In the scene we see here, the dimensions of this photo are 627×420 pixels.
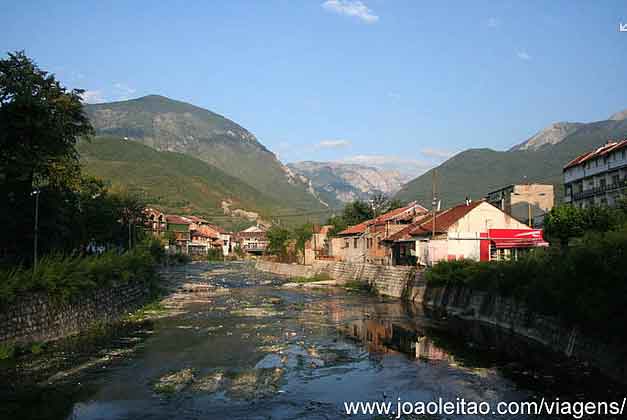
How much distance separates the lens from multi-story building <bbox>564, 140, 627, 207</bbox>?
64.4 m

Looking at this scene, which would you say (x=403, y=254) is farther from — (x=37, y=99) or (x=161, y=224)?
(x=161, y=224)

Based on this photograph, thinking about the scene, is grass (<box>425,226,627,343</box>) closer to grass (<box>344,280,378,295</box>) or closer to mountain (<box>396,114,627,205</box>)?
grass (<box>344,280,378,295</box>)

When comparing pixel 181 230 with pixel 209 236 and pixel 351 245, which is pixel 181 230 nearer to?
pixel 209 236

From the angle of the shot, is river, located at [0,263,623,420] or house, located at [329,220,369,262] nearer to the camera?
river, located at [0,263,623,420]

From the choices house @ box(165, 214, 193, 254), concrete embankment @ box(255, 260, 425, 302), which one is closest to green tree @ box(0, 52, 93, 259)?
concrete embankment @ box(255, 260, 425, 302)

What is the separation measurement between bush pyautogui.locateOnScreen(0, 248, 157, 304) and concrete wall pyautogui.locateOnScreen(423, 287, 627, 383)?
762 inches

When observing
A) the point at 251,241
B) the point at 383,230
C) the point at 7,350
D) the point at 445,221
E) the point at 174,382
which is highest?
the point at 445,221

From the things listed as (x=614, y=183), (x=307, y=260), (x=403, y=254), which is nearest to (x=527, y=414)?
(x=403, y=254)

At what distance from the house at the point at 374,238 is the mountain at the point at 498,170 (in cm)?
7777

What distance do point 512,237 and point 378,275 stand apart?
12.1m

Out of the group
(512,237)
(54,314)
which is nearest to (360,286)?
(512,237)

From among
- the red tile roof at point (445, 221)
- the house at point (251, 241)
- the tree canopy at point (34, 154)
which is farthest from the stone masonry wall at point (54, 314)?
the house at point (251, 241)

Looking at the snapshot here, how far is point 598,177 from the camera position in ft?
229

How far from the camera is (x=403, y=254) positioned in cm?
5347
